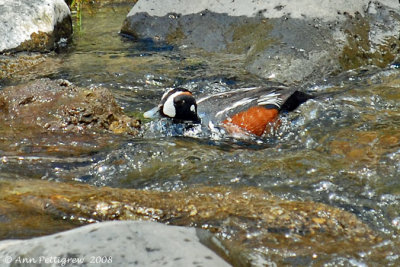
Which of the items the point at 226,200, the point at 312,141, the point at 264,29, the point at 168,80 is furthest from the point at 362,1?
the point at 226,200

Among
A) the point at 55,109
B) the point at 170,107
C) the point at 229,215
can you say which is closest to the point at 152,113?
the point at 170,107

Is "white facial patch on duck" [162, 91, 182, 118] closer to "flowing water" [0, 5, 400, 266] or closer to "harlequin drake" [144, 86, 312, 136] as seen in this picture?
"harlequin drake" [144, 86, 312, 136]

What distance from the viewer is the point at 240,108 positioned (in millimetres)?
7266

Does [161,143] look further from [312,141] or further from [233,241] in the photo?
[233,241]

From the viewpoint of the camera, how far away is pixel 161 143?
20.7ft

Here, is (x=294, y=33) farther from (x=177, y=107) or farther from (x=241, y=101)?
(x=177, y=107)

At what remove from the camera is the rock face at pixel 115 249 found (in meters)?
2.71

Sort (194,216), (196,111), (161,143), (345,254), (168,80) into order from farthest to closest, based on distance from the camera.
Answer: (168,80)
(196,111)
(161,143)
(194,216)
(345,254)

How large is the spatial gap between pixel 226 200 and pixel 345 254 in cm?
95

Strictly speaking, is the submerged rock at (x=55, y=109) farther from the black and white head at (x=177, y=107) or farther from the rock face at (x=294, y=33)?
the rock face at (x=294, y=33)

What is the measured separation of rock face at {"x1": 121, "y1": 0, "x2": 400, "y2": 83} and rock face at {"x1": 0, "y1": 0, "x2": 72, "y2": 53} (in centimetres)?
188

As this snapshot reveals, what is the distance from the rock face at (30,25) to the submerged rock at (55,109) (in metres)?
3.22

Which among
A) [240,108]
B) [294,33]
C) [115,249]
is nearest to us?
[115,249]

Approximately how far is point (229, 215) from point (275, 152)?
2083mm
